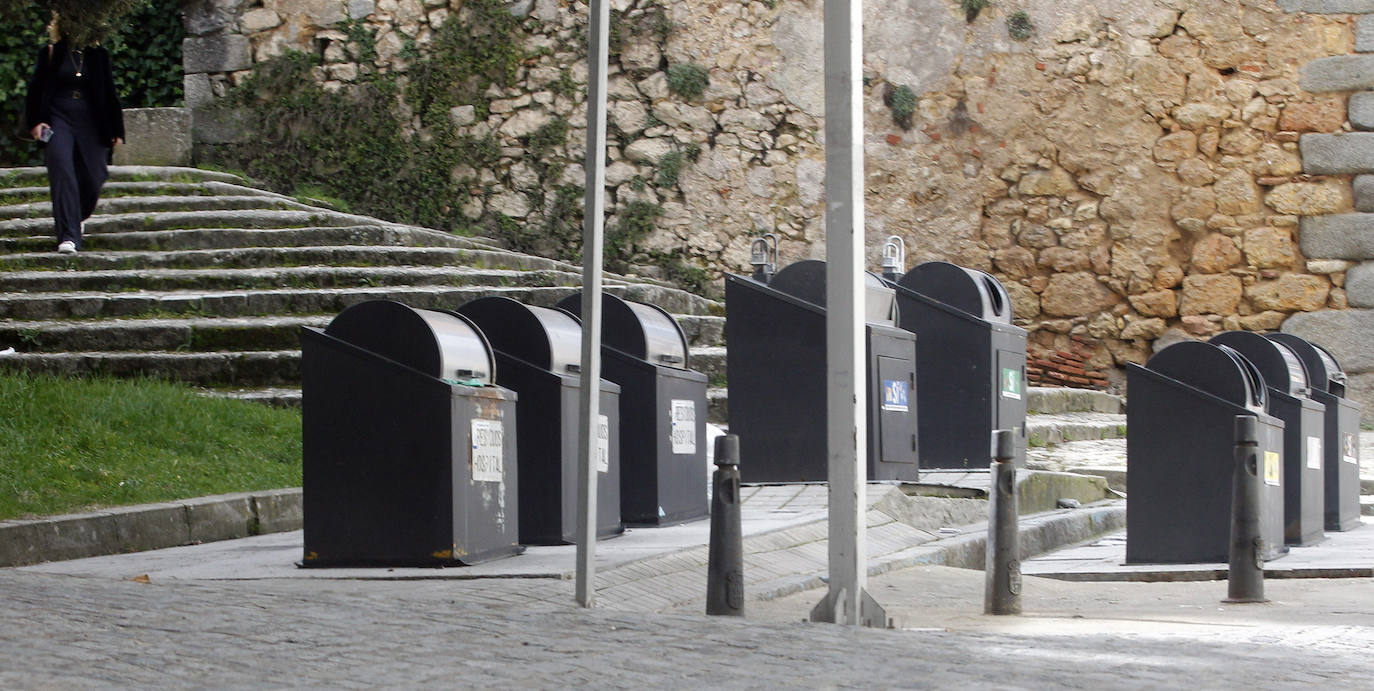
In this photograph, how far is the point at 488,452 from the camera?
20.9ft

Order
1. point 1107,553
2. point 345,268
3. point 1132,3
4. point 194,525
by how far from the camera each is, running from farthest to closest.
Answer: point 1132,3 → point 345,268 → point 1107,553 → point 194,525

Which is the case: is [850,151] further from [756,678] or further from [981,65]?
[981,65]

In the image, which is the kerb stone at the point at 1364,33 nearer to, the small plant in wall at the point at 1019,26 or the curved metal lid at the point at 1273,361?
the small plant in wall at the point at 1019,26

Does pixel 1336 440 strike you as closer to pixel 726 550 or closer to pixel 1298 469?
pixel 1298 469

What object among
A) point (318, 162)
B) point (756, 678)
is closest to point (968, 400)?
point (756, 678)

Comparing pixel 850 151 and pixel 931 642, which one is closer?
pixel 931 642

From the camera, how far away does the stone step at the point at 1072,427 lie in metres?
12.5

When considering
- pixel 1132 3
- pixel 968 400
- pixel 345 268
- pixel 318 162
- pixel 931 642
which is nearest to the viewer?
pixel 931 642

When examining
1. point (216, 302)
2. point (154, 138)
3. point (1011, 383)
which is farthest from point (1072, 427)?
point (154, 138)

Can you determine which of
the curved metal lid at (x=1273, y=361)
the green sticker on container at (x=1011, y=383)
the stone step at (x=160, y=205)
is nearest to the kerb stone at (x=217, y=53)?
the stone step at (x=160, y=205)

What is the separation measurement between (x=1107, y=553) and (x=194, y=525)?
444cm

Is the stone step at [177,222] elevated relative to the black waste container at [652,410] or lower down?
elevated

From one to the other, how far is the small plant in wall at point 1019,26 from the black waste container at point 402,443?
10.4 metres

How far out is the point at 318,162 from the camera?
671 inches
